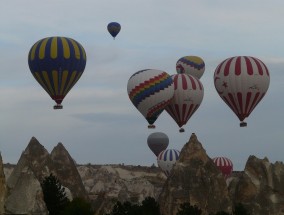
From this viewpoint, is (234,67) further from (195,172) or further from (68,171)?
(68,171)

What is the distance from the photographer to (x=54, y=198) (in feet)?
159

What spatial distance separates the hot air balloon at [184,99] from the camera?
68375 mm

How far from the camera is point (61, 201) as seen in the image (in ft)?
160

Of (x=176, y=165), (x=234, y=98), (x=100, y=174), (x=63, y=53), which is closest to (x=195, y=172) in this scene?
(x=176, y=165)

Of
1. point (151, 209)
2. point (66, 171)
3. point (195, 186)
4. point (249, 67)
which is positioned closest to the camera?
point (151, 209)

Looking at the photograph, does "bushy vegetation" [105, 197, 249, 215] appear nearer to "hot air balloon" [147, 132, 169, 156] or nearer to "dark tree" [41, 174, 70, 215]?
"dark tree" [41, 174, 70, 215]

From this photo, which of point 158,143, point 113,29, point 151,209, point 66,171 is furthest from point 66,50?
point 158,143

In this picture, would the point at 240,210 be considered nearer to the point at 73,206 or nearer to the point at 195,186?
the point at 195,186

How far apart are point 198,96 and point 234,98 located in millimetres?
8304

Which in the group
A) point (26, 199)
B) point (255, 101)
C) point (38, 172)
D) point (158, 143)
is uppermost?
point (158, 143)

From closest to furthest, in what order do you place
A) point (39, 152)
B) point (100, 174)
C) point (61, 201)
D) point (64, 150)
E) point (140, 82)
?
1. point (61, 201)
2. point (39, 152)
3. point (64, 150)
4. point (140, 82)
5. point (100, 174)

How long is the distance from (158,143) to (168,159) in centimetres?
1006

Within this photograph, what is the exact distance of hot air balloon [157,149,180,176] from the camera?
276 feet

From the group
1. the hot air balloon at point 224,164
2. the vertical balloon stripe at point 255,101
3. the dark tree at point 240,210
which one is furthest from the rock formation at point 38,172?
A: the hot air balloon at point 224,164
